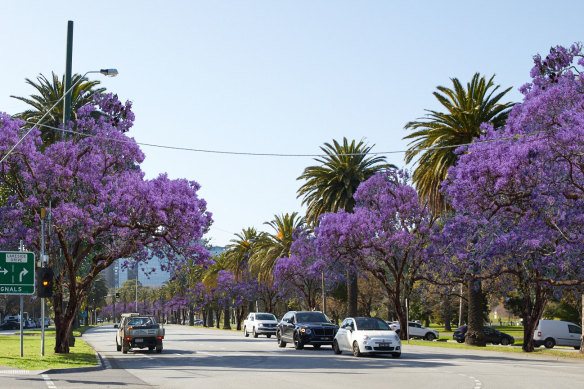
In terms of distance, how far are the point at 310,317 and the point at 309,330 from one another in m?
1.10

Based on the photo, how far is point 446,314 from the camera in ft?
269

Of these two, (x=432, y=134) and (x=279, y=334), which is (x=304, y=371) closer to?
(x=279, y=334)

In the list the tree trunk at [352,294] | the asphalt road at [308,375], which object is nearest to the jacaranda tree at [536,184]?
the asphalt road at [308,375]

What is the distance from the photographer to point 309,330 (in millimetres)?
34375

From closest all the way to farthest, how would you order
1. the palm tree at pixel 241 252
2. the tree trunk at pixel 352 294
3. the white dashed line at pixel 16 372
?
the white dashed line at pixel 16 372, the tree trunk at pixel 352 294, the palm tree at pixel 241 252

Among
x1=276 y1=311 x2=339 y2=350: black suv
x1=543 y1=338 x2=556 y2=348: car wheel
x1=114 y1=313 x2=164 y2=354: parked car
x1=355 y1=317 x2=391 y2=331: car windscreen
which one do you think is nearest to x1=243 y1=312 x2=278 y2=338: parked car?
x1=543 y1=338 x2=556 y2=348: car wheel

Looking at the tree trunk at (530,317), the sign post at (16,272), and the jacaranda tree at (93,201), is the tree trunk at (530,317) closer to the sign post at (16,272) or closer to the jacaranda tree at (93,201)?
the jacaranda tree at (93,201)

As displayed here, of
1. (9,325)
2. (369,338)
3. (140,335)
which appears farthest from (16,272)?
(9,325)

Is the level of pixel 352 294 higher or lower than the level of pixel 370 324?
higher

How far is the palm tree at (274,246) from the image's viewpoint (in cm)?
7006

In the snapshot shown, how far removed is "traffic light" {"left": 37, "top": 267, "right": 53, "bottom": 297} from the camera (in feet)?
87.7

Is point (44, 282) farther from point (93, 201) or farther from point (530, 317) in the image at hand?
point (530, 317)

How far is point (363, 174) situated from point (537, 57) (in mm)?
25776

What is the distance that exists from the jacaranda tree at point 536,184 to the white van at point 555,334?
13.8 metres
